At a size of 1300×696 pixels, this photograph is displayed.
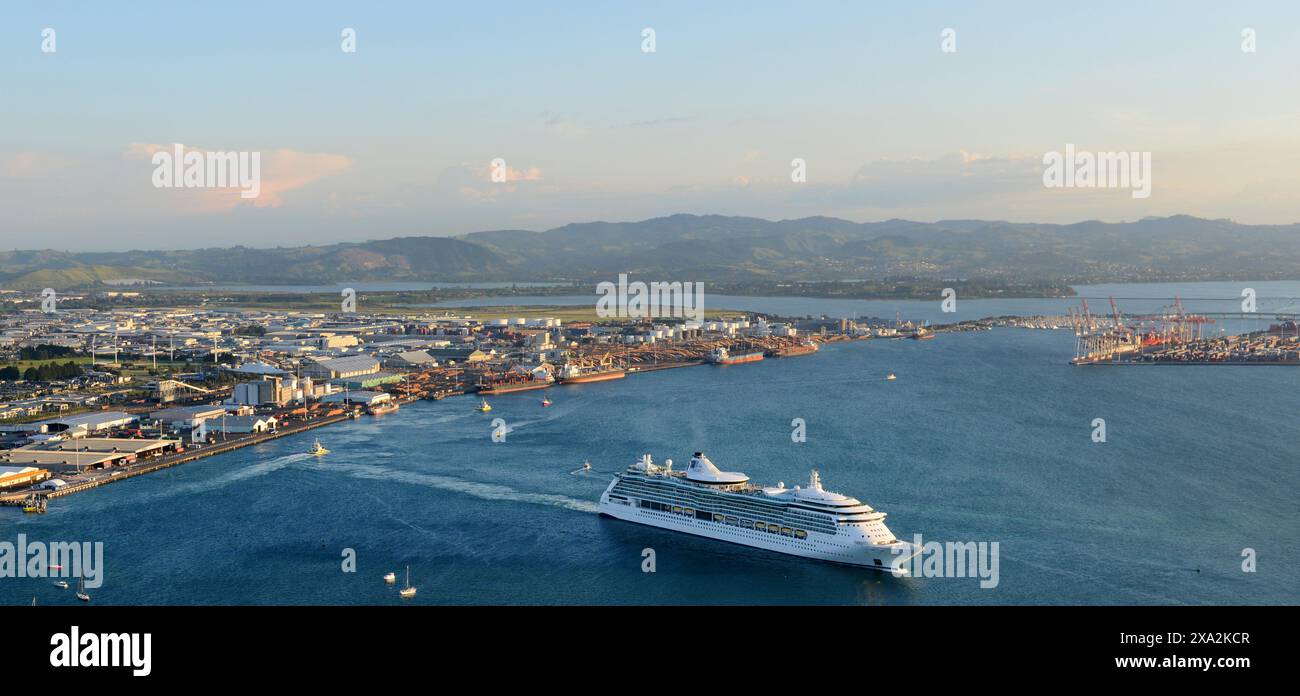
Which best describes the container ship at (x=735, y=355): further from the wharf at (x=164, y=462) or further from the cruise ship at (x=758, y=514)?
the cruise ship at (x=758, y=514)

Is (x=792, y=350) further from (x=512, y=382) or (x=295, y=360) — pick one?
(x=295, y=360)

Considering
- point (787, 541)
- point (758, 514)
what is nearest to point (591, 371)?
point (758, 514)

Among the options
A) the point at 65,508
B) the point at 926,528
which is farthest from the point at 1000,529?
the point at 65,508

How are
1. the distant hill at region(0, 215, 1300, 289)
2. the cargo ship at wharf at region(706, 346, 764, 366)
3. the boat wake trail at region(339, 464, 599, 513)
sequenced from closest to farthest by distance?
the boat wake trail at region(339, 464, 599, 513), the cargo ship at wharf at region(706, 346, 764, 366), the distant hill at region(0, 215, 1300, 289)

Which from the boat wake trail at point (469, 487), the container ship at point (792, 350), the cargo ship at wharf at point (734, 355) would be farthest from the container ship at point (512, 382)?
the container ship at point (792, 350)

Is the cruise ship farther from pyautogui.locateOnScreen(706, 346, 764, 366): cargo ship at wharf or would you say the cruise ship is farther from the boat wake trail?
pyautogui.locateOnScreen(706, 346, 764, 366): cargo ship at wharf

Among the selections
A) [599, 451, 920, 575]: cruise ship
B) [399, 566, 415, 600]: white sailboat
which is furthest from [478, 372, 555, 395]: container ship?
[399, 566, 415, 600]: white sailboat

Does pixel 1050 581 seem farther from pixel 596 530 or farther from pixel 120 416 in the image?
pixel 120 416
